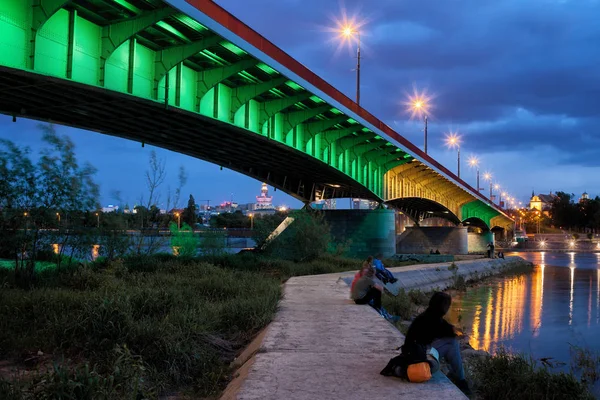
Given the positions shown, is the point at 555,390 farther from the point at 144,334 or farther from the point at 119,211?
the point at 119,211

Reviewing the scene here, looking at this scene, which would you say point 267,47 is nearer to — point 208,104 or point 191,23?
point 208,104

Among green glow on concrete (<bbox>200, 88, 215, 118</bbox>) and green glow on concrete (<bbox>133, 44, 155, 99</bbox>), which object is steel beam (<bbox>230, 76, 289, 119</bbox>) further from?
green glow on concrete (<bbox>133, 44, 155, 99</bbox>)

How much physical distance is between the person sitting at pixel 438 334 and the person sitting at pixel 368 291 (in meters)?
4.55

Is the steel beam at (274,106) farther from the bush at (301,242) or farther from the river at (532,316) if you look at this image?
the river at (532,316)

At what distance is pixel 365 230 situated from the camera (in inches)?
1588

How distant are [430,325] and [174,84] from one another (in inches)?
558

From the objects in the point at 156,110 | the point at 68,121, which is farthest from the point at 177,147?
the point at 156,110

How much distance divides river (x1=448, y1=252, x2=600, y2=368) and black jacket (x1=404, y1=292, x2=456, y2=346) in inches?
238

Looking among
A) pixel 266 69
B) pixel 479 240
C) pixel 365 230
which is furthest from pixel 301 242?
pixel 479 240

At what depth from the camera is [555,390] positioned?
258 inches

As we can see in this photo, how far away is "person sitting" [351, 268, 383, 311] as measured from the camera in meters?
11.2

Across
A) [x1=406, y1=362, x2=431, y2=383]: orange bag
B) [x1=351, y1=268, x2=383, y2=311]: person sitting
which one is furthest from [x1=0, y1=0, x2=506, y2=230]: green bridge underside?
[x1=406, y1=362, x2=431, y2=383]: orange bag

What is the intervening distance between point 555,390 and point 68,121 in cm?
1922

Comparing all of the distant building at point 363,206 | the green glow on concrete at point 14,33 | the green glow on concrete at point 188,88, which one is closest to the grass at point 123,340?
the green glow on concrete at point 14,33
